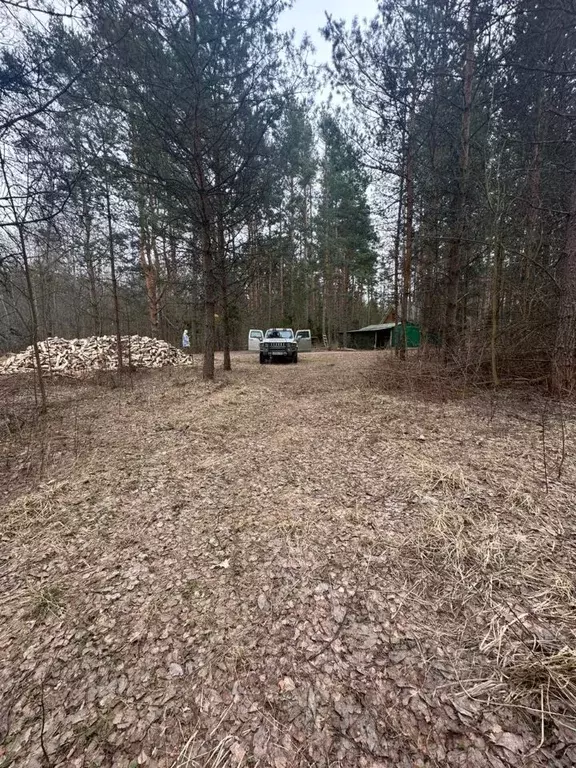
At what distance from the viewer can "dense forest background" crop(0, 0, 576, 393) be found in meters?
4.68

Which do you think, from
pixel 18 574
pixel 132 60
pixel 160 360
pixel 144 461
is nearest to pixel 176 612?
pixel 18 574

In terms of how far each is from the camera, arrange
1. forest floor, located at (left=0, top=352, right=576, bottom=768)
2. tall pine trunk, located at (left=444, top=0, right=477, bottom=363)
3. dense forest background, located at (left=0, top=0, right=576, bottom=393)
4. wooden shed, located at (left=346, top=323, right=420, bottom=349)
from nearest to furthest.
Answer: forest floor, located at (left=0, top=352, right=576, bottom=768)
dense forest background, located at (left=0, top=0, right=576, bottom=393)
tall pine trunk, located at (left=444, top=0, right=477, bottom=363)
wooden shed, located at (left=346, top=323, right=420, bottom=349)

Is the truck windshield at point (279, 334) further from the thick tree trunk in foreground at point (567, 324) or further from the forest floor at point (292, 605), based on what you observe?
the forest floor at point (292, 605)

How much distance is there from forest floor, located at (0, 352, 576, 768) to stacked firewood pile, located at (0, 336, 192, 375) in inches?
282

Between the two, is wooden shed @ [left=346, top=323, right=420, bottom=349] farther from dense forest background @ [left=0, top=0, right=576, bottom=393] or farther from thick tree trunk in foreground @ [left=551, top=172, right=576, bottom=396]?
thick tree trunk in foreground @ [left=551, top=172, right=576, bottom=396]

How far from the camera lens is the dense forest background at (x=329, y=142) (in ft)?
15.4

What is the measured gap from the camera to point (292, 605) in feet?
6.25

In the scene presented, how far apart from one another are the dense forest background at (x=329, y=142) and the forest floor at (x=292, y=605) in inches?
144

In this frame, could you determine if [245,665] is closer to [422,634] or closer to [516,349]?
[422,634]

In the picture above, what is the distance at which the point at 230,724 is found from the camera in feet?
4.38

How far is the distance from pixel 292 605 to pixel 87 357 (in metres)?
11.5

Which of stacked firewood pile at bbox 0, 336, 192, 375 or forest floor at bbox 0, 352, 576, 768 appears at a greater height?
stacked firewood pile at bbox 0, 336, 192, 375

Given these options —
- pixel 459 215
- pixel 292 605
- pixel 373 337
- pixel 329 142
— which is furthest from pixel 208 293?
pixel 373 337

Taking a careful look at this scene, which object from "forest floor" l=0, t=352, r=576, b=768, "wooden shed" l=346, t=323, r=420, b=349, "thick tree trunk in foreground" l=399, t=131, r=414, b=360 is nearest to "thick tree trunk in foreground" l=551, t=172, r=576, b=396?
"forest floor" l=0, t=352, r=576, b=768
